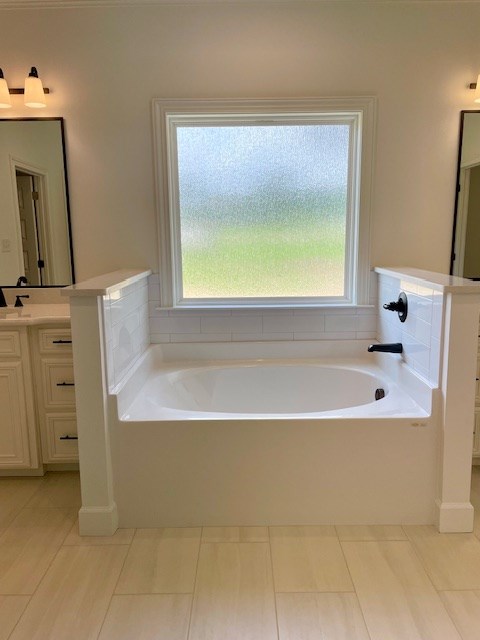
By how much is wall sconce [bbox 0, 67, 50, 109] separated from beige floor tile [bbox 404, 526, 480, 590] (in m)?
2.95

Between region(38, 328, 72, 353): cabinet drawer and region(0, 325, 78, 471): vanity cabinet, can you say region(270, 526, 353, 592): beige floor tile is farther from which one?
region(38, 328, 72, 353): cabinet drawer

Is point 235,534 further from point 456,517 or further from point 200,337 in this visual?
point 200,337

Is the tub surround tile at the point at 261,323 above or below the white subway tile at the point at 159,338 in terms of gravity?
above

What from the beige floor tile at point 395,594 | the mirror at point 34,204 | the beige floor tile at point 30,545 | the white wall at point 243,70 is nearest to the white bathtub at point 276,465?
the beige floor tile at point 395,594

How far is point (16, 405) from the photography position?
8.31 ft

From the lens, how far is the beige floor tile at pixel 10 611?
1.59 metres

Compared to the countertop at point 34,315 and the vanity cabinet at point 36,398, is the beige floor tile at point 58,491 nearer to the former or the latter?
the vanity cabinet at point 36,398

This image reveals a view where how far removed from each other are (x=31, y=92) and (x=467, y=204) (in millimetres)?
→ 2649

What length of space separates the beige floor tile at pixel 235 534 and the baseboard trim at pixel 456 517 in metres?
0.78

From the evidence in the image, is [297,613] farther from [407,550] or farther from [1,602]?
[1,602]

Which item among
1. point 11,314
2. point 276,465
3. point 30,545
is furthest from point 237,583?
point 11,314

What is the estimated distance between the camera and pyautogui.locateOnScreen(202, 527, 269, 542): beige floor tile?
2053 millimetres

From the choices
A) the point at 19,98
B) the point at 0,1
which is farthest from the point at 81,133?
the point at 0,1

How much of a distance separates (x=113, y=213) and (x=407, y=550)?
2383 mm
